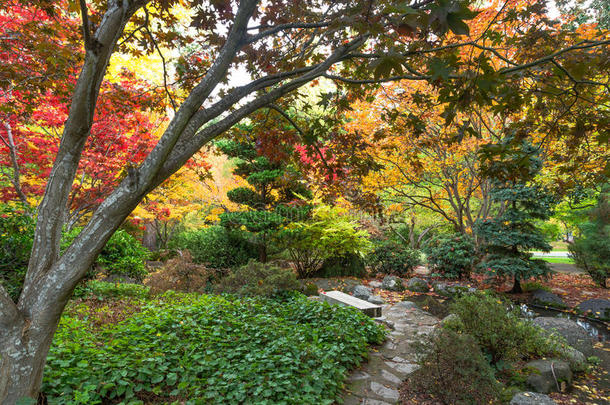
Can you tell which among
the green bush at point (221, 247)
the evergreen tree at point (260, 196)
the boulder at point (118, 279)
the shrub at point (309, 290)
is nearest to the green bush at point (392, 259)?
the evergreen tree at point (260, 196)

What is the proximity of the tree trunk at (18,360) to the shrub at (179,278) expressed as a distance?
16.0 ft

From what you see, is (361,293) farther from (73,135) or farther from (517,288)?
(73,135)

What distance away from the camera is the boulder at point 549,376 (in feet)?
12.1

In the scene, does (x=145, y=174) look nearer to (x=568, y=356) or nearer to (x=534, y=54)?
(x=534, y=54)

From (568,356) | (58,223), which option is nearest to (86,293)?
(58,223)

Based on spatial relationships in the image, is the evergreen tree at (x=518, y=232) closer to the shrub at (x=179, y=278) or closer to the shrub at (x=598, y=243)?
the shrub at (x=598, y=243)

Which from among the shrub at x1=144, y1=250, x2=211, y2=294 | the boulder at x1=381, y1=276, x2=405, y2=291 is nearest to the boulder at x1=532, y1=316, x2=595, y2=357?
the boulder at x1=381, y1=276, x2=405, y2=291

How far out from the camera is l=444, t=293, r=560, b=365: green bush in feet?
12.8

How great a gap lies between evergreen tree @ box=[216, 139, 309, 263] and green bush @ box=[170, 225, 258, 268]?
37cm

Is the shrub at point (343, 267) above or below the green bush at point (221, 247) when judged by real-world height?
below

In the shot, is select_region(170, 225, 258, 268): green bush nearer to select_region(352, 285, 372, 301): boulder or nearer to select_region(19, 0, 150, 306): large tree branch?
select_region(352, 285, 372, 301): boulder

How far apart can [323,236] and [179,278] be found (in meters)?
3.88

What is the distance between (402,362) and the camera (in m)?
4.16

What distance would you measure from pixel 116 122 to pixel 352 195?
241 inches
